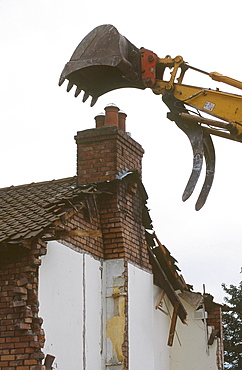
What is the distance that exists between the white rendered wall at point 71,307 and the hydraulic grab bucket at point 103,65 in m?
2.36

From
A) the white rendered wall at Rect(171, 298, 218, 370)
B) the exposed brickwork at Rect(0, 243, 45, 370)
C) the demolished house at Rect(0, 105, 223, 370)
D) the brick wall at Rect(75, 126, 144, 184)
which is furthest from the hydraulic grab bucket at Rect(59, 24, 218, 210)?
the white rendered wall at Rect(171, 298, 218, 370)

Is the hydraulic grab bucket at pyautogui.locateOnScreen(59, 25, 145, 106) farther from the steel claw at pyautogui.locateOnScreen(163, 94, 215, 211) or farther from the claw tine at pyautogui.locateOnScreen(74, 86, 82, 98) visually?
the steel claw at pyautogui.locateOnScreen(163, 94, 215, 211)

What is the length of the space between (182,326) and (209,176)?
568 cm

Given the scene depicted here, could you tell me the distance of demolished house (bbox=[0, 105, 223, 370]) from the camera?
1025 cm

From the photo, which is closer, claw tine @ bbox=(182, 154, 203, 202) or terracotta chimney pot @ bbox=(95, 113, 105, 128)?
claw tine @ bbox=(182, 154, 203, 202)

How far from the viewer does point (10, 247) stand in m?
10.2

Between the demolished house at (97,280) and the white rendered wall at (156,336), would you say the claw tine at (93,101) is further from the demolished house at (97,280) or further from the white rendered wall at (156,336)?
the white rendered wall at (156,336)

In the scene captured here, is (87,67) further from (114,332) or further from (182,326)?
(182,326)

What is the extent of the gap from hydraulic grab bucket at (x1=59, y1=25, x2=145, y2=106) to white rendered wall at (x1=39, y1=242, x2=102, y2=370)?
2.36 metres

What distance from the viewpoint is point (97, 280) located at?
12.2m

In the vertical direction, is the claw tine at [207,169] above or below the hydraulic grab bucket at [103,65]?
below

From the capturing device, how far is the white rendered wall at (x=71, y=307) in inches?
417

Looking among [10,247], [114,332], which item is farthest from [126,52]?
[114,332]

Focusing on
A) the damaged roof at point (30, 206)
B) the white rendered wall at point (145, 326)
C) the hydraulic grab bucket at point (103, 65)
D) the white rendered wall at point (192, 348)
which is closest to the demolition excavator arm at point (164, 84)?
the hydraulic grab bucket at point (103, 65)
